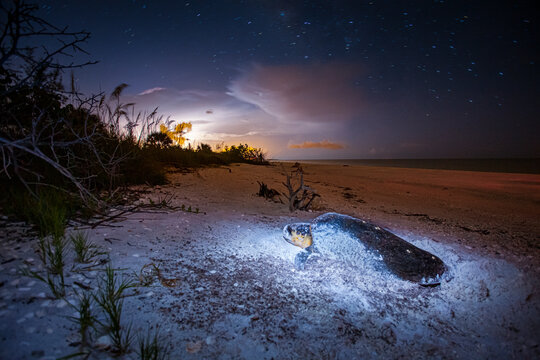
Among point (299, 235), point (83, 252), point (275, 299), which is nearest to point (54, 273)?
point (83, 252)

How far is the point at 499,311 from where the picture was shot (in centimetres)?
166

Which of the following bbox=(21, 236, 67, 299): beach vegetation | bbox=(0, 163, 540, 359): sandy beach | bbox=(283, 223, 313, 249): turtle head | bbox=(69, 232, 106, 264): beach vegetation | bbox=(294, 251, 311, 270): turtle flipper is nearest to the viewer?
bbox=(0, 163, 540, 359): sandy beach

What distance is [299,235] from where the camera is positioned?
276cm

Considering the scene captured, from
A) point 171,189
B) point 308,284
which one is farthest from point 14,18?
point 171,189

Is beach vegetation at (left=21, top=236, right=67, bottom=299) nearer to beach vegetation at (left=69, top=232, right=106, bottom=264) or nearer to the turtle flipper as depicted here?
beach vegetation at (left=69, top=232, right=106, bottom=264)

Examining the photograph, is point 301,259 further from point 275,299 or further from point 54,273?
point 54,273

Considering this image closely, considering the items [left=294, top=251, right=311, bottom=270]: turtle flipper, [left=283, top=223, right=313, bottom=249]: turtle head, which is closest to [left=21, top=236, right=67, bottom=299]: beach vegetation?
[left=294, top=251, right=311, bottom=270]: turtle flipper

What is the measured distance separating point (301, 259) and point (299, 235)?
0.48m

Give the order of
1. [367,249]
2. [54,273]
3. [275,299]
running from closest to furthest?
[54,273]
[275,299]
[367,249]

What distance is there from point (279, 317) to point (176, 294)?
72 centimetres

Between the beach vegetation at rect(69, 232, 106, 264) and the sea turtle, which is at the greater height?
Answer: the beach vegetation at rect(69, 232, 106, 264)

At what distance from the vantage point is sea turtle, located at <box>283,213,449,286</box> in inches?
81.7

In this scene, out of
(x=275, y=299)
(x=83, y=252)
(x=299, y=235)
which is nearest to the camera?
(x=275, y=299)

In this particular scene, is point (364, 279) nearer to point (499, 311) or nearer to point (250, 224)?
point (499, 311)
